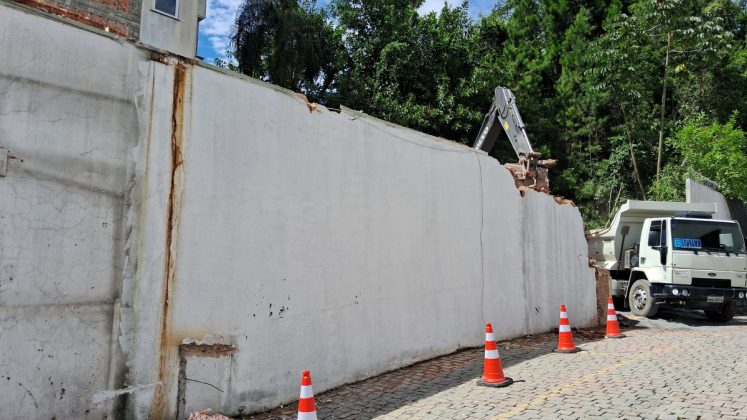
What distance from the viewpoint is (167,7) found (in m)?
13.2

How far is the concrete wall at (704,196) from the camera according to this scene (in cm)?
1758

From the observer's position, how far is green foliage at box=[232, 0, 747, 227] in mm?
20078

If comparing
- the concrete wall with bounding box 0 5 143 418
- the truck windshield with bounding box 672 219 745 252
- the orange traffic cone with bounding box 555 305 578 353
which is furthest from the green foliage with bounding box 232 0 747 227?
the concrete wall with bounding box 0 5 143 418

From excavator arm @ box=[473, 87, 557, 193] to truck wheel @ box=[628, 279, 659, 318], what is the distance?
321 cm

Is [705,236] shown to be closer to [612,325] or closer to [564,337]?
[612,325]

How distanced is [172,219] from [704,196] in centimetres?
1869

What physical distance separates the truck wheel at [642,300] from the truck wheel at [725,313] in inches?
60.1

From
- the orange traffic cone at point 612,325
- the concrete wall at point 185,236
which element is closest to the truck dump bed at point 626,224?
the orange traffic cone at point 612,325

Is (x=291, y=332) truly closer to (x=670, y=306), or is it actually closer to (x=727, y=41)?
(x=670, y=306)

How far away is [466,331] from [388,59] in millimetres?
15865

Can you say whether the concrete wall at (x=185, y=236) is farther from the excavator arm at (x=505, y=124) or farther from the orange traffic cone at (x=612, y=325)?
the excavator arm at (x=505, y=124)

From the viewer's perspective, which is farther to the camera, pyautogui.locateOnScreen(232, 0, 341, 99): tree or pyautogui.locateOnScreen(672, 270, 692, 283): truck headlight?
pyautogui.locateOnScreen(232, 0, 341, 99): tree

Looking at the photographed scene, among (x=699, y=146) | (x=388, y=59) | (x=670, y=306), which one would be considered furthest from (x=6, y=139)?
(x=699, y=146)

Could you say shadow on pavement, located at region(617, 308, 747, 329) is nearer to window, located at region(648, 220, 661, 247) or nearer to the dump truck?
the dump truck
